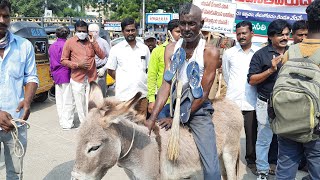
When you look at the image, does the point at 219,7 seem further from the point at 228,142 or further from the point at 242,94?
the point at 228,142

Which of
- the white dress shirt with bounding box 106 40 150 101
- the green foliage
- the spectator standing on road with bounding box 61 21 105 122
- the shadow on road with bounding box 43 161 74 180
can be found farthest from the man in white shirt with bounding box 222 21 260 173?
the green foliage

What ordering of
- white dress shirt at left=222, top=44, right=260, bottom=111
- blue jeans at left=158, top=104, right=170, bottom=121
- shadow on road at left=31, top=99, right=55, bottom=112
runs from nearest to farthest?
blue jeans at left=158, top=104, right=170, bottom=121, white dress shirt at left=222, top=44, right=260, bottom=111, shadow on road at left=31, top=99, right=55, bottom=112

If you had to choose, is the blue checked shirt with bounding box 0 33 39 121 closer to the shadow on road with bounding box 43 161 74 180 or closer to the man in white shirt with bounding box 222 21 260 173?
the shadow on road with bounding box 43 161 74 180

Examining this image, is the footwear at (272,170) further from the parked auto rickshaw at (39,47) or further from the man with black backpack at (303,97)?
the parked auto rickshaw at (39,47)

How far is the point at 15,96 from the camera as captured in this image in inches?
126

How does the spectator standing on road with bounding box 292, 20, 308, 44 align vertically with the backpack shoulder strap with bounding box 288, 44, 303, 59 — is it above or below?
above

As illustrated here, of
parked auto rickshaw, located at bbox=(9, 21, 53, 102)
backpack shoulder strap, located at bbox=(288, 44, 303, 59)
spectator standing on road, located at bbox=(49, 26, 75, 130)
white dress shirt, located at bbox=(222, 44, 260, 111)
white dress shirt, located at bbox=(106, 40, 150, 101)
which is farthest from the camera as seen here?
parked auto rickshaw, located at bbox=(9, 21, 53, 102)

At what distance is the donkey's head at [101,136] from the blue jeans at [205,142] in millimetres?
676

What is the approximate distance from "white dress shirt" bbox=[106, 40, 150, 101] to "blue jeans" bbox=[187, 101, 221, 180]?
2.05 metres

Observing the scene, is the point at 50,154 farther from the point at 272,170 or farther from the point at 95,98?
the point at 272,170

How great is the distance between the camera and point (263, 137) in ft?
14.9

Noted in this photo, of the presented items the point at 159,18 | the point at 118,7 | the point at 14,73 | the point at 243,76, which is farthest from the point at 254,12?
the point at 118,7

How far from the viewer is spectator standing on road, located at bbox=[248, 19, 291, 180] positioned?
4391 mm

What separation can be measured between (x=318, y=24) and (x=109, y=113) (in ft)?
5.89
